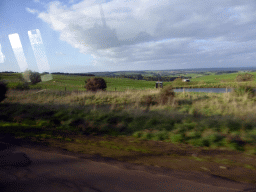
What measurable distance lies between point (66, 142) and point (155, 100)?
10378 mm

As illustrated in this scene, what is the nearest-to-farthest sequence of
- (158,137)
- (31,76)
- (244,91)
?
(158,137)
(244,91)
(31,76)

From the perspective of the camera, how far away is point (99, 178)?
3654 millimetres

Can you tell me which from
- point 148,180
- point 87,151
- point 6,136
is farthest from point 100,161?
Result: point 6,136

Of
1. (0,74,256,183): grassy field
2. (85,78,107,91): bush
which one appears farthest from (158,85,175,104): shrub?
(85,78,107,91): bush

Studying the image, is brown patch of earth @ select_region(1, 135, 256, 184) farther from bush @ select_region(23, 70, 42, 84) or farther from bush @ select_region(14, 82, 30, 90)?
bush @ select_region(23, 70, 42, 84)

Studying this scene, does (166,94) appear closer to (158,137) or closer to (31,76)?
(158,137)

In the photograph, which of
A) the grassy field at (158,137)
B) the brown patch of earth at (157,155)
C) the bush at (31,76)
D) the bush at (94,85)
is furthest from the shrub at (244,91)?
the bush at (31,76)

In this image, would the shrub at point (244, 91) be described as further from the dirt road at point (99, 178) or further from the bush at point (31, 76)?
the bush at point (31, 76)

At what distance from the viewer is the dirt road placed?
329cm

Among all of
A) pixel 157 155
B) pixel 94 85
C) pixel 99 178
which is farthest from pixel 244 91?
pixel 94 85

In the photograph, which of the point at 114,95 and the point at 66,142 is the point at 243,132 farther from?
the point at 114,95

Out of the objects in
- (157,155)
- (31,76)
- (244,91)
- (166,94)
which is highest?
(31,76)

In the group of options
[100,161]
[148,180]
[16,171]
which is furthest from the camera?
[100,161]

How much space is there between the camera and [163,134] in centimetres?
655
